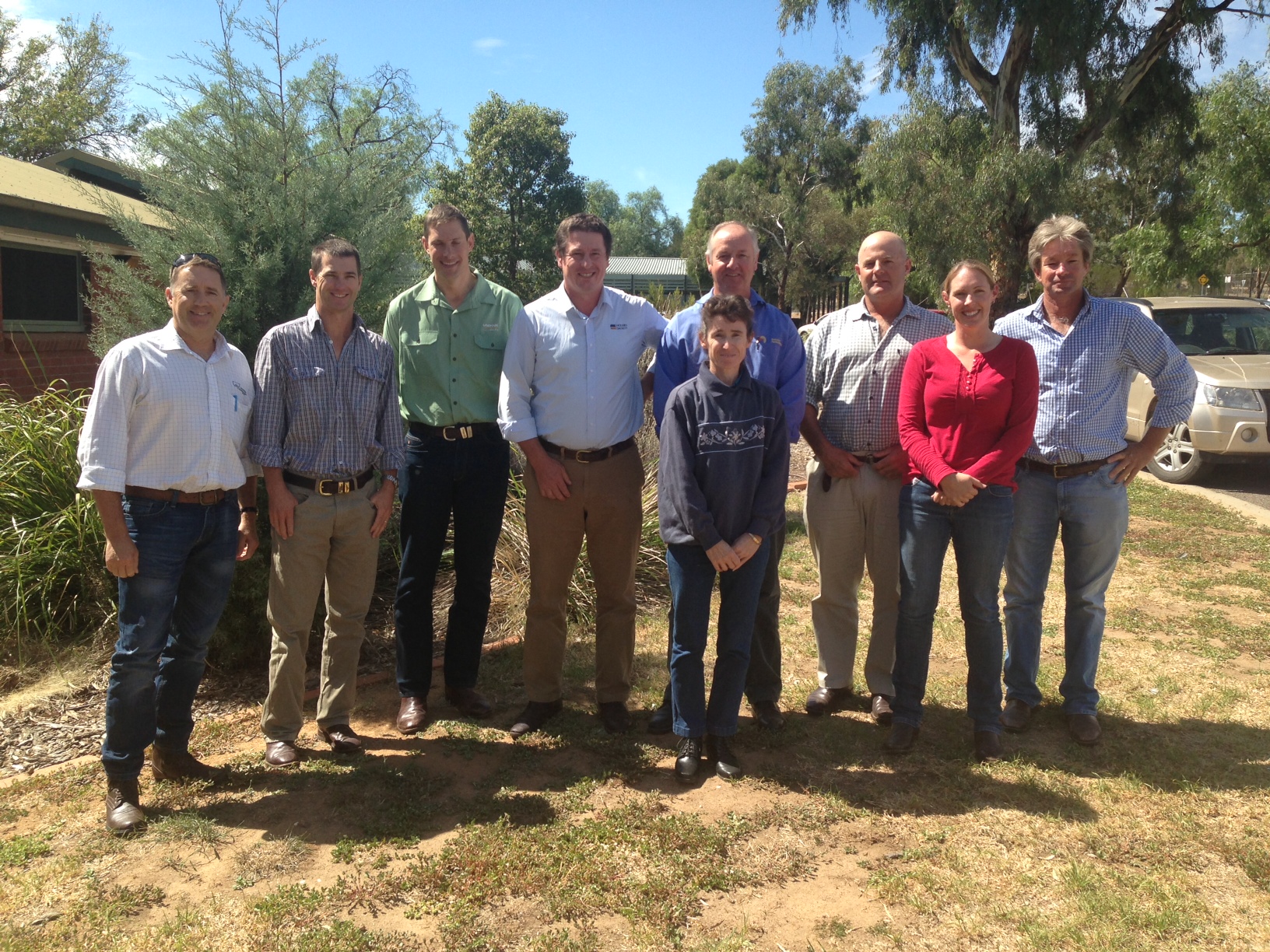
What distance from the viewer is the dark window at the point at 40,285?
9594 mm

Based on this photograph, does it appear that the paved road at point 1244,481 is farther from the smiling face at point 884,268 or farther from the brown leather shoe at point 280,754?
the brown leather shoe at point 280,754

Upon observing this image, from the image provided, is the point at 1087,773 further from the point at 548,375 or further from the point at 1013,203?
the point at 1013,203

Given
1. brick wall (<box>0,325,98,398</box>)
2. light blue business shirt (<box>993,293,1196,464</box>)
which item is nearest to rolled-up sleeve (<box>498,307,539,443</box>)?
light blue business shirt (<box>993,293,1196,464</box>)

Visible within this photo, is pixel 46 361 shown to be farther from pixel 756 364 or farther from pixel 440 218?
pixel 756 364

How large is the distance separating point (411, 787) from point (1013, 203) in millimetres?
19196

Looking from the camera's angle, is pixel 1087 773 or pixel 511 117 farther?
pixel 511 117

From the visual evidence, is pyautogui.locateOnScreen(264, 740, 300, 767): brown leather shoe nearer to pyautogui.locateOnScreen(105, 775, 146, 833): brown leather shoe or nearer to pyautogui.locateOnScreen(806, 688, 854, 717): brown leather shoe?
pyautogui.locateOnScreen(105, 775, 146, 833): brown leather shoe

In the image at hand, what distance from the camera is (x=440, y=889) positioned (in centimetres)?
295

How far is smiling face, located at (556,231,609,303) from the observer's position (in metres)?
3.97

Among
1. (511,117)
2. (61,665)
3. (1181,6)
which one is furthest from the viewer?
(511,117)

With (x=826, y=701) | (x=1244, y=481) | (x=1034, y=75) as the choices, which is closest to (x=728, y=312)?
(x=826, y=701)

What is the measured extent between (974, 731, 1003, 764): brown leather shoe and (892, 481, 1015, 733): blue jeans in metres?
0.03

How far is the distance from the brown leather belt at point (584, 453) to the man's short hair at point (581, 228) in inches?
33.7

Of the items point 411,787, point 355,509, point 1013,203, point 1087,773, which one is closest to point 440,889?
point 411,787
